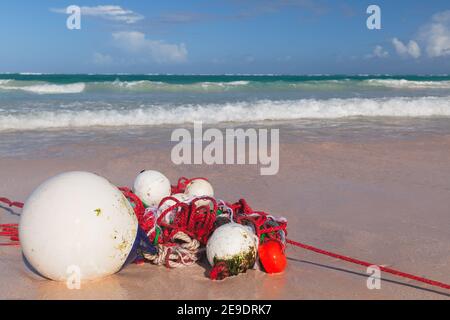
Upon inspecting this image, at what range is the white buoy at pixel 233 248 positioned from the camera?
10.9 feet

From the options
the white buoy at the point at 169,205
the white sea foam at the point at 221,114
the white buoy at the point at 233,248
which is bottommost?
the white buoy at the point at 233,248

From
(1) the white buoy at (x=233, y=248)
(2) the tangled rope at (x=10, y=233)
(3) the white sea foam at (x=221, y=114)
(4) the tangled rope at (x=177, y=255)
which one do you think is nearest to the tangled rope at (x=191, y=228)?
(4) the tangled rope at (x=177, y=255)

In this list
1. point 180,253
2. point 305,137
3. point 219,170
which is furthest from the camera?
point 305,137

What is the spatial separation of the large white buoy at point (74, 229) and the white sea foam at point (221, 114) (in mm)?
8355

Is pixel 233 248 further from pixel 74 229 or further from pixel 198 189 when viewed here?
pixel 198 189

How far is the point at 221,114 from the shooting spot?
1337 cm

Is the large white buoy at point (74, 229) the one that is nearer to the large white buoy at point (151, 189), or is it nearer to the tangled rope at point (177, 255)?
the tangled rope at point (177, 255)

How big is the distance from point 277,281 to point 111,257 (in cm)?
116

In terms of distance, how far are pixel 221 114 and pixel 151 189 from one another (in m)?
9.19

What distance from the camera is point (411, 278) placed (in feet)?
11.1

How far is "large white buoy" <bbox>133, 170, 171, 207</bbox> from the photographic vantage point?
4324mm

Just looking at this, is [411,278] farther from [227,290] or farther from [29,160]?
[29,160]

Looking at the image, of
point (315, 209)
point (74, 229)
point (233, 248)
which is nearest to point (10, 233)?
point (74, 229)
